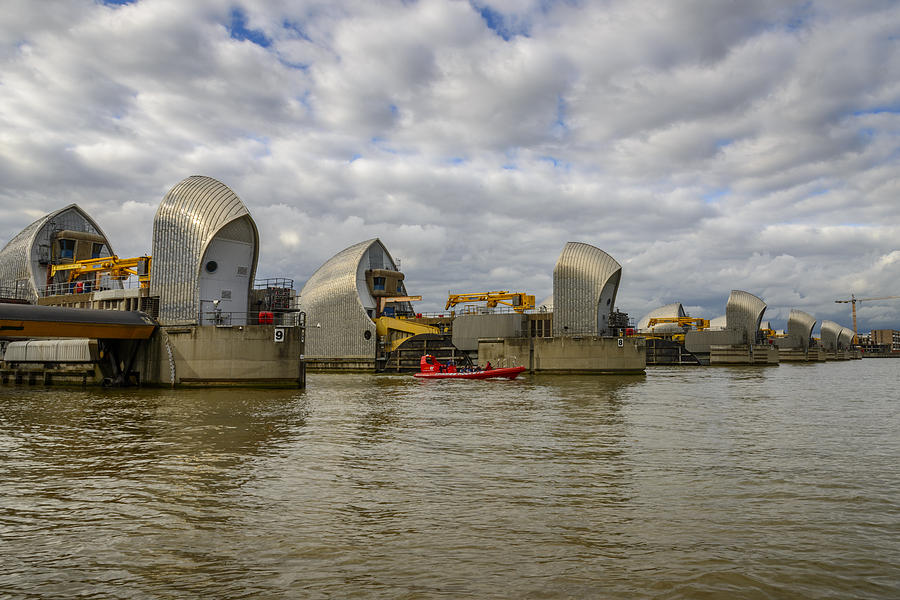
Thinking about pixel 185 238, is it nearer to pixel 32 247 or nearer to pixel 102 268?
pixel 102 268

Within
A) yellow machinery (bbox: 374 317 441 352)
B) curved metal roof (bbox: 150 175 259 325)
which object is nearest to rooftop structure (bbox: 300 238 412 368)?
yellow machinery (bbox: 374 317 441 352)

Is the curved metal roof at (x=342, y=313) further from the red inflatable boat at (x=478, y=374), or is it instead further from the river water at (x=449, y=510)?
the river water at (x=449, y=510)

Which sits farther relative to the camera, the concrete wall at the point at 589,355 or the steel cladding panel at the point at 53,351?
the concrete wall at the point at 589,355

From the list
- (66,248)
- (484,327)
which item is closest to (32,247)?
(66,248)

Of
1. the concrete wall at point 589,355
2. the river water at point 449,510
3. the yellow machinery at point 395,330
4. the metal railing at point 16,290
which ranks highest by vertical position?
the metal railing at point 16,290

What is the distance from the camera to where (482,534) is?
329 inches

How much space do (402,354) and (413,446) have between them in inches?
2027

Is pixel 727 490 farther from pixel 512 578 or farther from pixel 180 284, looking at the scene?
pixel 180 284

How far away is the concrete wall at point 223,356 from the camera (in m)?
34.3

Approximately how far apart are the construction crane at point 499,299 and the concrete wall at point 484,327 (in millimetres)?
4385

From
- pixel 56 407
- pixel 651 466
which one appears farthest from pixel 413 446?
pixel 56 407

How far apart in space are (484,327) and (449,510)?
54.7m

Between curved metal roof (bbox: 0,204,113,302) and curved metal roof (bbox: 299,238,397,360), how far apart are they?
76.7 feet

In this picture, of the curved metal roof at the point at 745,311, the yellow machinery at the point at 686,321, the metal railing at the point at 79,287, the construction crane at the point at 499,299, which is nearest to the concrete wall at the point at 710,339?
the curved metal roof at the point at 745,311
